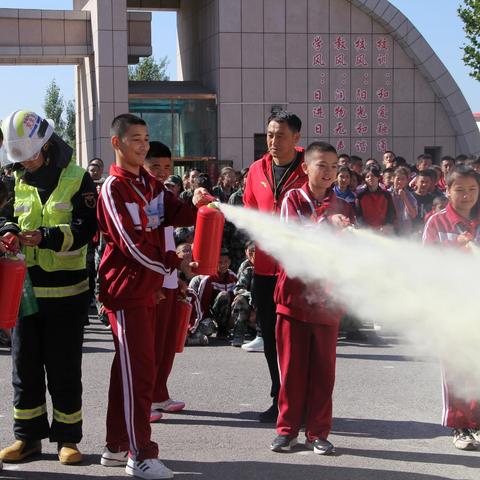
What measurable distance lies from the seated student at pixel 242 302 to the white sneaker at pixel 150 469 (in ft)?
15.3

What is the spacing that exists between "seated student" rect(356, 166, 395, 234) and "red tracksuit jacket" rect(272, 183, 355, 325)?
5.92 meters

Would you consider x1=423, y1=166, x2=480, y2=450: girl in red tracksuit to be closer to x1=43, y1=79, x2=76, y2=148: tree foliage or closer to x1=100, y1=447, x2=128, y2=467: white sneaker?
x1=100, y1=447, x2=128, y2=467: white sneaker

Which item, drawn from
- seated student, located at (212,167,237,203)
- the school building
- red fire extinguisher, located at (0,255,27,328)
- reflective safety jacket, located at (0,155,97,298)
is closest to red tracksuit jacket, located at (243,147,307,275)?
reflective safety jacket, located at (0,155,97,298)

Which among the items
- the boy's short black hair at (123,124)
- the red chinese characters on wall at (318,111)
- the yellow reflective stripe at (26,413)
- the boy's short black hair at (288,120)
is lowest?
the yellow reflective stripe at (26,413)

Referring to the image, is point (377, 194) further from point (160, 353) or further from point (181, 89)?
point (181, 89)

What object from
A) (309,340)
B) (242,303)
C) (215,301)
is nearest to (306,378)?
(309,340)

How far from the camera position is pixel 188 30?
27.8m

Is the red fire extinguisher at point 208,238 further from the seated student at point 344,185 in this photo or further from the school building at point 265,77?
the school building at point 265,77

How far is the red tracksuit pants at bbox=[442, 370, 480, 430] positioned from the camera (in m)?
5.95

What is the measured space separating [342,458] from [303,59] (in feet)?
66.5

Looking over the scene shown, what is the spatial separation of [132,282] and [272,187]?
61.5 inches

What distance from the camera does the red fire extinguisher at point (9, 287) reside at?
5.18 metres

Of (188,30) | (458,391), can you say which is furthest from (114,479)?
(188,30)

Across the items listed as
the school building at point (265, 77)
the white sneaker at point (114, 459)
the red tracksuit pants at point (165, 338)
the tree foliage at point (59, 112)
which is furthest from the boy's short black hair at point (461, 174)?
the tree foliage at point (59, 112)
